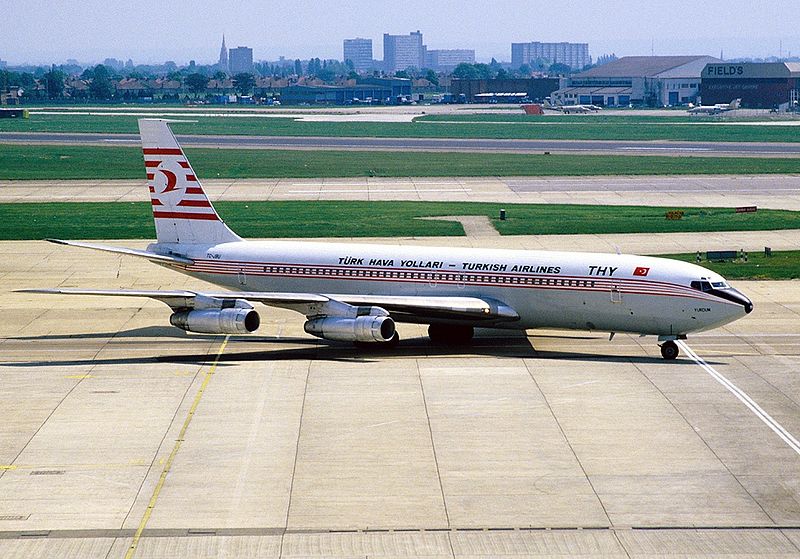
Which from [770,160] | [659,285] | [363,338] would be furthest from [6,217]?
[770,160]

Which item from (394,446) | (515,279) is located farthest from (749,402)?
(394,446)

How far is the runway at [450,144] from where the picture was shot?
153500 mm

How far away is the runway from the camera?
15350 centimetres

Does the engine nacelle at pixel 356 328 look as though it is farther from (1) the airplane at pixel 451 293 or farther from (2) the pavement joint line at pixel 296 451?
(2) the pavement joint line at pixel 296 451

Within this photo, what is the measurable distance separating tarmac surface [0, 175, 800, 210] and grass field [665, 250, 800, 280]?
81.8ft

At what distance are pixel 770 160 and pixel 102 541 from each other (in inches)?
4734

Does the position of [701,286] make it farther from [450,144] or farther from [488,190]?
[450,144]

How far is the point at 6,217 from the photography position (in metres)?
92.9

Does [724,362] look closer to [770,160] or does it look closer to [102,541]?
[102,541]

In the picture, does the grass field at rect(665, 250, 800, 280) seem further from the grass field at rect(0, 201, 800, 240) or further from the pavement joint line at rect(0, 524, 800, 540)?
the pavement joint line at rect(0, 524, 800, 540)

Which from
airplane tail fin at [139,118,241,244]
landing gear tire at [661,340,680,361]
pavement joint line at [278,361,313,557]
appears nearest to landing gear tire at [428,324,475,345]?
pavement joint line at [278,361,313,557]

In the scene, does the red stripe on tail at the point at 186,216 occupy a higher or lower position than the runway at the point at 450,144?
higher

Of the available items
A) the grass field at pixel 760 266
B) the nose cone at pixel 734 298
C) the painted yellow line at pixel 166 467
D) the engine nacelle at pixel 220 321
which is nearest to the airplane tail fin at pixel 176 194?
the engine nacelle at pixel 220 321

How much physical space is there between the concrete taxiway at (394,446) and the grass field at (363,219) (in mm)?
29027
